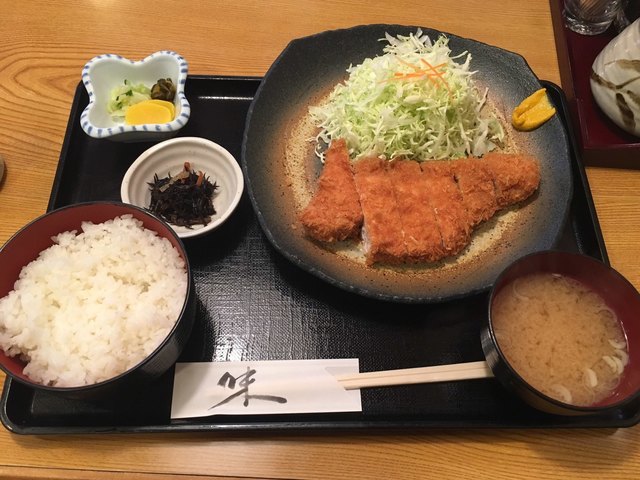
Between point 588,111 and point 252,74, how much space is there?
5.81ft

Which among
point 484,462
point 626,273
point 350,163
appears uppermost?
point 350,163

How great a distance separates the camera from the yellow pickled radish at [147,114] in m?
2.22

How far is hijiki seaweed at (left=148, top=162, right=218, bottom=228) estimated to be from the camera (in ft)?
6.78

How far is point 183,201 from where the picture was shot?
6.79 feet

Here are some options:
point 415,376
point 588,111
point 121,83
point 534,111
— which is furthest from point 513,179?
point 121,83

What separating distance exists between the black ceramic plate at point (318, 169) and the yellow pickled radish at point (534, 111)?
0.13 ft

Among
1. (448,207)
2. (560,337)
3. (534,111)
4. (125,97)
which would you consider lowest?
(560,337)

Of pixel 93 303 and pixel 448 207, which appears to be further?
pixel 448 207

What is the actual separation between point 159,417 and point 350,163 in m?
1.33

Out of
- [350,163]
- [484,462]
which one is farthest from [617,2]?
[484,462]

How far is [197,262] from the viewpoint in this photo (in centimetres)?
206

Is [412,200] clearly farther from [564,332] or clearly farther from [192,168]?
[192,168]

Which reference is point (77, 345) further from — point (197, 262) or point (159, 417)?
point (197, 262)

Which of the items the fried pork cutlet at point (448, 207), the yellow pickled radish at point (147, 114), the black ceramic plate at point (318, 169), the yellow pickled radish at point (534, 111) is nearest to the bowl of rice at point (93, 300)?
the black ceramic plate at point (318, 169)
